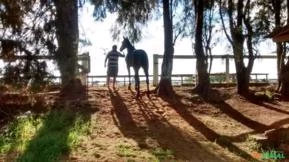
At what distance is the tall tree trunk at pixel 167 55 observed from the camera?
18000 mm

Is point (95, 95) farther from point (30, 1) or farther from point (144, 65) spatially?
point (30, 1)

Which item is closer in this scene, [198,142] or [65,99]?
[198,142]

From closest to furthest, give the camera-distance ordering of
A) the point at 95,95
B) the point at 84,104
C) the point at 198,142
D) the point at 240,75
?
the point at 198,142 → the point at 84,104 → the point at 95,95 → the point at 240,75

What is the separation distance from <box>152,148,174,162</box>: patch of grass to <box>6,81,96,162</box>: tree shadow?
5.86 feet

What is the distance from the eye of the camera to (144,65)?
59.5 ft

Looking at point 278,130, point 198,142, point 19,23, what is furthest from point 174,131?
point 19,23

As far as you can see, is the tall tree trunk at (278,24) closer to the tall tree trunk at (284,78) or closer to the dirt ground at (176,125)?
the tall tree trunk at (284,78)

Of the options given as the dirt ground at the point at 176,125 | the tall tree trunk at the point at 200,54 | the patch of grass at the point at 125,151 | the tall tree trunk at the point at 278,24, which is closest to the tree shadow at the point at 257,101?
the dirt ground at the point at 176,125

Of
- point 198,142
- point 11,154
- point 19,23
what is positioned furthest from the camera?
point 19,23

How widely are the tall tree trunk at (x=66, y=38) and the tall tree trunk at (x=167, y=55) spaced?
13.9 feet

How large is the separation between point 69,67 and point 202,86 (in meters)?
5.79

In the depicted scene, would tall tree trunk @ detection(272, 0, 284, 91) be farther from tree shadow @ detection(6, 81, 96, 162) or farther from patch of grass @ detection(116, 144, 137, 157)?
patch of grass @ detection(116, 144, 137, 157)

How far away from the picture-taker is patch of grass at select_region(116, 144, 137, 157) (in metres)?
10.9

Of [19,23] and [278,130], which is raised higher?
[19,23]
